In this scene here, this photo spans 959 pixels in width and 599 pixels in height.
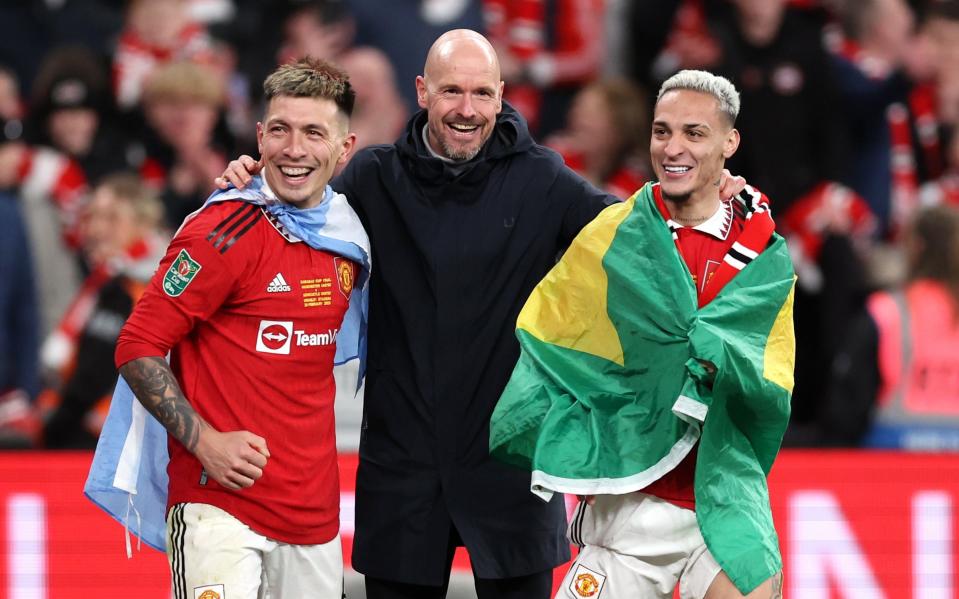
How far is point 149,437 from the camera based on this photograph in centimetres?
462

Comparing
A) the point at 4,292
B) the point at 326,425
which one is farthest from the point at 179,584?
the point at 4,292

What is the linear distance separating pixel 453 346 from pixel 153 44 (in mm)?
4488

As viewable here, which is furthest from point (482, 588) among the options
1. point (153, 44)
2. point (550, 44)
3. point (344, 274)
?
point (153, 44)

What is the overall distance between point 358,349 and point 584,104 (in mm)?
3623

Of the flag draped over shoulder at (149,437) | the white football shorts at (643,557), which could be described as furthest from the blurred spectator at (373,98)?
the white football shorts at (643,557)

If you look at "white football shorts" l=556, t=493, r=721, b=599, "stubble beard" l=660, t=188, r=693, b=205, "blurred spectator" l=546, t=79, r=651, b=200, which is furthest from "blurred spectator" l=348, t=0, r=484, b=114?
"white football shorts" l=556, t=493, r=721, b=599

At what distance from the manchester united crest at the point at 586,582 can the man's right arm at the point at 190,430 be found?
2.99 ft

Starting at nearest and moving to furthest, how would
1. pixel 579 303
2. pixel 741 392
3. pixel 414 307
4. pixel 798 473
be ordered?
1. pixel 741 392
2. pixel 579 303
3. pixel 414 307
4. pixel 798 473

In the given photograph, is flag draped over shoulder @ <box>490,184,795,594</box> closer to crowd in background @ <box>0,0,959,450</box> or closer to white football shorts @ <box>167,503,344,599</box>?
white football shorts @ <box>167,503,344,599</box>

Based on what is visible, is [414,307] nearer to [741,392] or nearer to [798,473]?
[741,392]

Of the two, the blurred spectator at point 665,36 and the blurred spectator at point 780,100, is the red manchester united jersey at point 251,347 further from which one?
the blurred spectator at point 665,36

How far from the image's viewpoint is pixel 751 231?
14.3ft

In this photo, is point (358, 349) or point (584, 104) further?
point (584, 104)

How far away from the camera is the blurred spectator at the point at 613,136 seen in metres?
7.98
